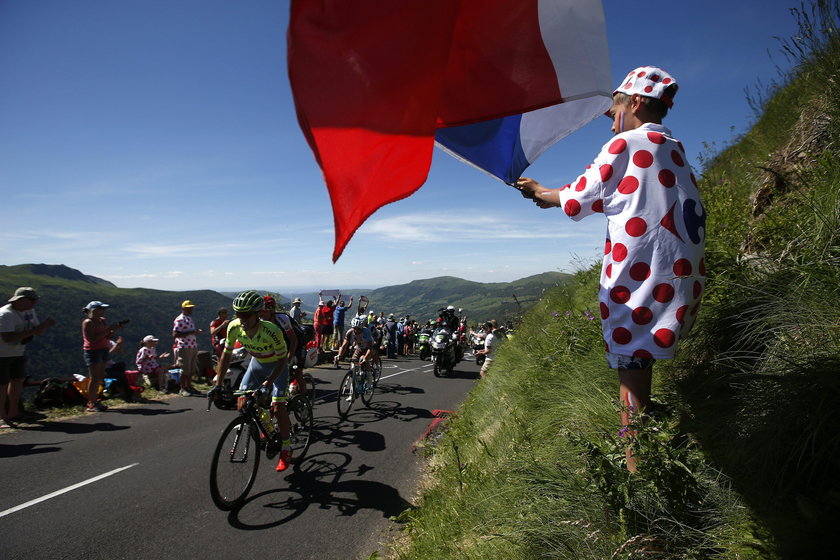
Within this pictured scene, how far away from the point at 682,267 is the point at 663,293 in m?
0.13

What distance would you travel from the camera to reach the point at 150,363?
10.3m

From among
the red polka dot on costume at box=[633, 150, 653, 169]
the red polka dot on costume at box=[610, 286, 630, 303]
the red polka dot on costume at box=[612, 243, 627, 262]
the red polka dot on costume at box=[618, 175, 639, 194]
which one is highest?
the red polka dot on costume at box=[633, 150, 653, 169]

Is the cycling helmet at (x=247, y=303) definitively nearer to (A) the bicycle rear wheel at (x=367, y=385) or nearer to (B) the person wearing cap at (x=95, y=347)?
(A) the bicycle rear wheel at (x=367, y=385)

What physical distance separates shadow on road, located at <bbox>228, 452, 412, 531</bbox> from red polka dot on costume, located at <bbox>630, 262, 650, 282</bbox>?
4.04 metres

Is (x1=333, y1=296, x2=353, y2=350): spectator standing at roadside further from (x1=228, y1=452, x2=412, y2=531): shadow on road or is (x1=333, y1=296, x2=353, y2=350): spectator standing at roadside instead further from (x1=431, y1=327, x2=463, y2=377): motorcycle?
(x1=228, y1=452, x2=412, y2=531): shadow on road

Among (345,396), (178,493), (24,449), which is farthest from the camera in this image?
(345,396)

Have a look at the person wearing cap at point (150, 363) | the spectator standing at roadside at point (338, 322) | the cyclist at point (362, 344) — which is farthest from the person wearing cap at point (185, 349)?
the spectator standing at roadside at point (338, 322)

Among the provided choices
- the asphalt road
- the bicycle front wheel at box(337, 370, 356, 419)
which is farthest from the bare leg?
the bicycle front wheel at box(337, 370, 356, 419)

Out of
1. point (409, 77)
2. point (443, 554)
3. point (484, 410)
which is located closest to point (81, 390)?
point (484, 410)

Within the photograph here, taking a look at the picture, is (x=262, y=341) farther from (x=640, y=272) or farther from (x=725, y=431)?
(x=725, y=431)

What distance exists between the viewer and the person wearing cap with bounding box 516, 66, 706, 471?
1.70 meters

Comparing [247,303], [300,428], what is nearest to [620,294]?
[247,303]

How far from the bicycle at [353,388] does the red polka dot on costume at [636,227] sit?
7.24m

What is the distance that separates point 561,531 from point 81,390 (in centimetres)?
1061
